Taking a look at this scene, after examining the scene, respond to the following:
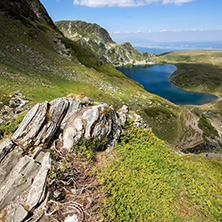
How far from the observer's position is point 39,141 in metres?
10.7

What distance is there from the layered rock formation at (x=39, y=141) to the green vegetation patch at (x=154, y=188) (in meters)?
3.39

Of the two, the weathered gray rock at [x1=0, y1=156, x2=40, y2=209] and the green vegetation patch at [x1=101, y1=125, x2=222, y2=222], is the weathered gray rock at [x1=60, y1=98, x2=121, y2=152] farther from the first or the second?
the weathered gray rock at [x1=0, y1=156, x2=40, y2=209]

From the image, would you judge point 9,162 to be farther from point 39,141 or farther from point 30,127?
point 30,127

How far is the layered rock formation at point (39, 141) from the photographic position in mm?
8125

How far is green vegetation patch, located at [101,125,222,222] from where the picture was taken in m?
9.88

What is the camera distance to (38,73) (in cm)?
3819

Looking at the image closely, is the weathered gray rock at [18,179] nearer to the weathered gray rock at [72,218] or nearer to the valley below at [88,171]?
the valley below at [88,171]

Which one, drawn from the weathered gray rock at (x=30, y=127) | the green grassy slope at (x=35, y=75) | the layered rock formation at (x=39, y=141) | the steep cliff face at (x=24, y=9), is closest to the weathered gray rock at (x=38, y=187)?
the layered rock formation at (x=39, y=141)

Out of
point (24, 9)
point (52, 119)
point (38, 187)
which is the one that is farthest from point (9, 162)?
point (24, 9)

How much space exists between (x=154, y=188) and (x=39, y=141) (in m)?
11.0

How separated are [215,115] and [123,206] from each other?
108146 mm

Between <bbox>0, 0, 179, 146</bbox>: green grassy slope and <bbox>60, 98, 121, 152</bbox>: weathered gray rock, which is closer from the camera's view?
<bbox>60, 98, 121, 152</bbox>: weathered gray rock

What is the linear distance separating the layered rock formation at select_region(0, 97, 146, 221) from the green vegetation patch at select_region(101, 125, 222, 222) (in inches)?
134

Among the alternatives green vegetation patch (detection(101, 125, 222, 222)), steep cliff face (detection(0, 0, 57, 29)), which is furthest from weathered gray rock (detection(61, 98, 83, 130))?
steep cliff face (detection(0, 0, 57, 29))
